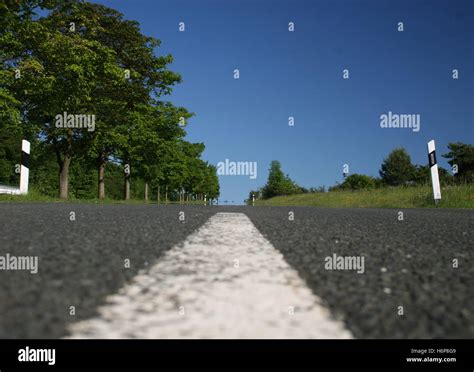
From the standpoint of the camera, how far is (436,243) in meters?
3.30

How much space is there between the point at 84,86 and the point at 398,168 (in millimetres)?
73821

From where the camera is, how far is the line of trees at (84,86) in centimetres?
1566

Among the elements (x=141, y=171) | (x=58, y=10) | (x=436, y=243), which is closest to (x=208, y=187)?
(x=141, y=171)

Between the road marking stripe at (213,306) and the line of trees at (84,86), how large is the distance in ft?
43.0

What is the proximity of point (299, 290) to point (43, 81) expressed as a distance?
1670 cm

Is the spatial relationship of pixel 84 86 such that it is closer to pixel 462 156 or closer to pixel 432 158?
pixel 432 158

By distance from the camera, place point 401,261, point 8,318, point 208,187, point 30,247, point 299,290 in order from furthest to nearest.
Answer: point 208,187 < point 30,247 < point 401,261 < point 299,290 < point 8,318

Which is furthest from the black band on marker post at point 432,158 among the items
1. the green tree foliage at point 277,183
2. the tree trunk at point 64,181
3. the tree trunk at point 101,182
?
the green tree foliage at point 277,183

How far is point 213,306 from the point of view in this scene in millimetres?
1285

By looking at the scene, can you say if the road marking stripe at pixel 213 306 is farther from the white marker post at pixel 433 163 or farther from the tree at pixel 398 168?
the tree at pixel 398 168

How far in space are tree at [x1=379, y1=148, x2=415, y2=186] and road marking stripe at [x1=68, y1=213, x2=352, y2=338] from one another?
270ft

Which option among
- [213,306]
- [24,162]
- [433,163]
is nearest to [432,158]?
[433,163]
